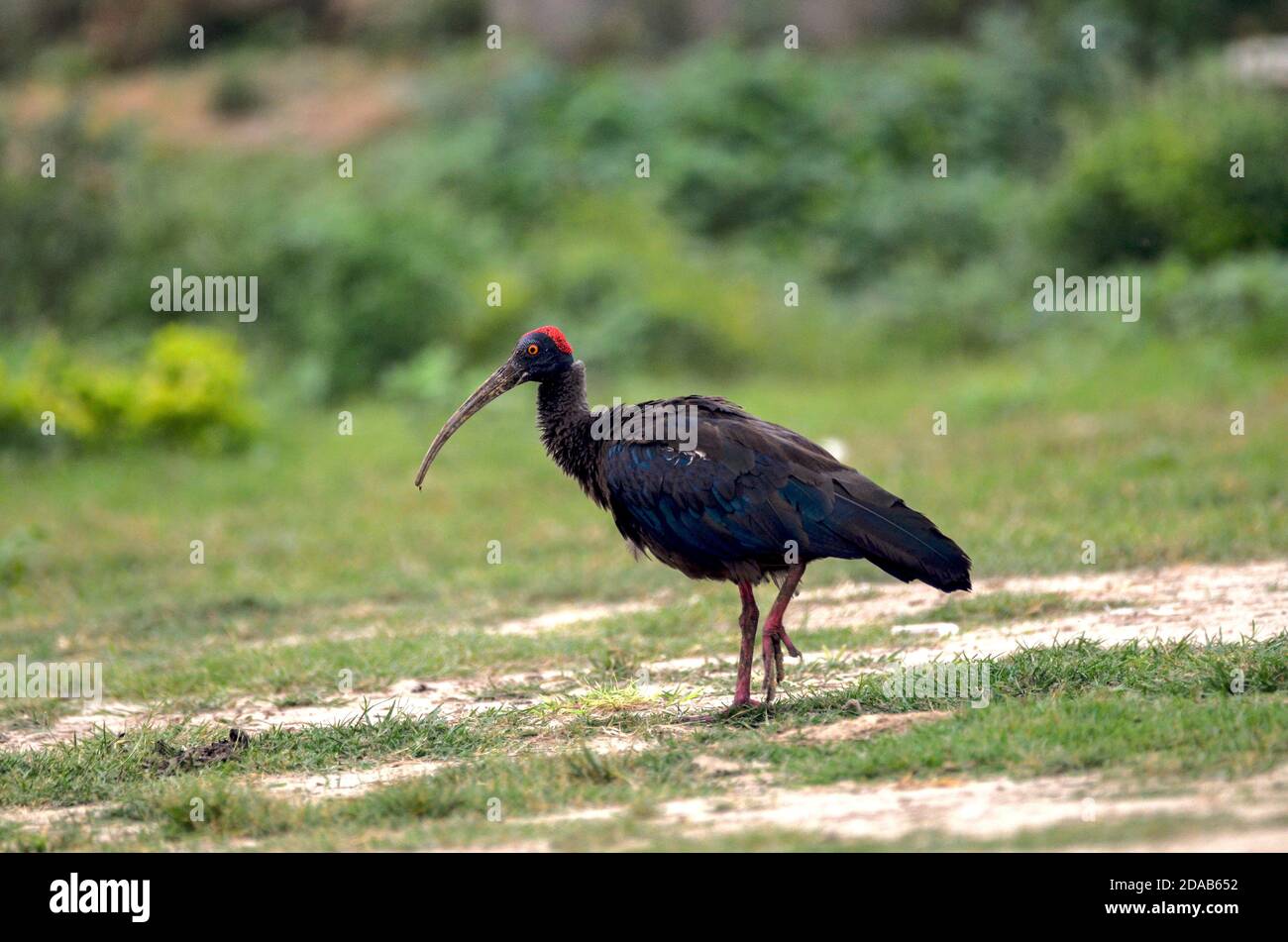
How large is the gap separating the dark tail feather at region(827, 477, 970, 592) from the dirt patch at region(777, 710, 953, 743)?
52 centimetres

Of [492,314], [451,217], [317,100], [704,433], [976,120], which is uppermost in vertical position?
[317,100]

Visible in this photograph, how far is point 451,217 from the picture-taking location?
19422mm

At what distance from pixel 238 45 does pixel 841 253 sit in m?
15.0

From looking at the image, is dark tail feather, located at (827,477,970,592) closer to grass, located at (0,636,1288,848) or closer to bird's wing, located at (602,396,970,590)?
bird's wing, located at (602,396,970,590)

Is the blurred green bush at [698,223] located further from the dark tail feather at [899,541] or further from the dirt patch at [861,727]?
the dirt patch at [861,727]

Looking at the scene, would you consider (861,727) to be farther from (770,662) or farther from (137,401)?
(137,401)

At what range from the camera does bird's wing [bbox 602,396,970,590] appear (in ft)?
22.1

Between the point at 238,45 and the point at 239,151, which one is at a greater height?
the point at 238,45

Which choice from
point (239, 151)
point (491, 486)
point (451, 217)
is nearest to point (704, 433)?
point (491, 486)

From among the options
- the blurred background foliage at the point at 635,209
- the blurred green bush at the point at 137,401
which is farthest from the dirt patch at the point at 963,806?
the blurred background foliage at the point at 635,209

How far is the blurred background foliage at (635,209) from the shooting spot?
1756 cm

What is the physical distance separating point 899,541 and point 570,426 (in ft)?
5.79

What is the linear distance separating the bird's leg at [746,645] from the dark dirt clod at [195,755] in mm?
2136

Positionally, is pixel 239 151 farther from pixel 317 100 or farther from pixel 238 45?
pixel 238 45
